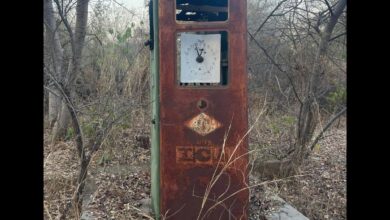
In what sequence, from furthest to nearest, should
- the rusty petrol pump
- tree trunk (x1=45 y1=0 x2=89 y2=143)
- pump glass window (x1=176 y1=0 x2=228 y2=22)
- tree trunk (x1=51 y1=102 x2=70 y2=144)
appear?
tree trunk (x1=51 y1=102 x2=70 y2=144) → tree trunk (x1=45 y1=0 x2=89 y2=143) → pump glass window (x1=176 y1=0 x2=228 y2=22) → the rusty petrol pump

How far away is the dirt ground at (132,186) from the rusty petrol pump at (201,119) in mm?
426

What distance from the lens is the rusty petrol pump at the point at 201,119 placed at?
2391mm

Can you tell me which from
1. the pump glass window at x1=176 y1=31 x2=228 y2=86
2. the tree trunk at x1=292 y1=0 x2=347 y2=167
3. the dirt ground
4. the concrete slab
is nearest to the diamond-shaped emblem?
the pump glass window at x1=176 y1=31 x2=228 y2=86

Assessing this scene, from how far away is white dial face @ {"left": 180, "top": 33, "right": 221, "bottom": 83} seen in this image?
243 cm

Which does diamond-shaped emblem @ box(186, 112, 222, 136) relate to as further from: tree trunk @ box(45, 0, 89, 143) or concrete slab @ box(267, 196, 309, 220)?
tree trunk @ box(45, 0, 89, 143)

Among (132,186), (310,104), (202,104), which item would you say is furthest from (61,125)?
(202,104)

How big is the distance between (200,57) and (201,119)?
378 mm

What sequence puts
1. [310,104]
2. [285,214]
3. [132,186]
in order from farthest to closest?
[310,104]
[132,186]
[285,214]

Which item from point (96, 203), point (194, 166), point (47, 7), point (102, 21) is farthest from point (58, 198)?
point (102, 21)

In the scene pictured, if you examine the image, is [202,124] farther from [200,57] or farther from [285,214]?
[285,214]

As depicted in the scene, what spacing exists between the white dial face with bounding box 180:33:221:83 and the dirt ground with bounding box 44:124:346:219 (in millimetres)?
959

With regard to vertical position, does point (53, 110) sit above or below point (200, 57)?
below

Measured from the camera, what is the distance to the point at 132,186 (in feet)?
12.2

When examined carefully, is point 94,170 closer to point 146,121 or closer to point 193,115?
point 146,121
